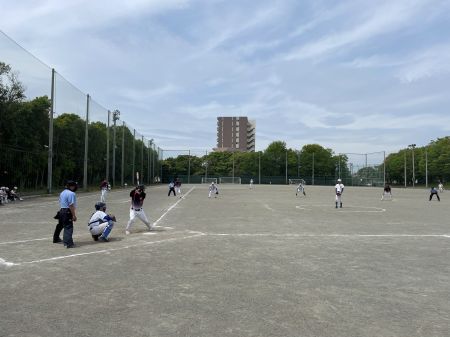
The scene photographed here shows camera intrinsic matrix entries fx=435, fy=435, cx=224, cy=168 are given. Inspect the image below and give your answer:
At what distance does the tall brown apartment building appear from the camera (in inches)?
7111

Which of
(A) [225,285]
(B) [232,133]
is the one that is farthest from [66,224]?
(B) [232,133]

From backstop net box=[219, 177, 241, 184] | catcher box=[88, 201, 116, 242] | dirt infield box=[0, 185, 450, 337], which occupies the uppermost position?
backstop net box=[219, 177, 241, 184]

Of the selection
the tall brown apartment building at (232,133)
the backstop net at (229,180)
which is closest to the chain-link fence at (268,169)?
the backstop net at (229,180)

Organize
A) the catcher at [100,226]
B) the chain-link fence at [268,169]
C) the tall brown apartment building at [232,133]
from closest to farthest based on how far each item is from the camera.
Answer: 1. the catcher at [100,226]
2. the chain-link fence at [268,169]
3. the tall brown apartment building at [232,133]

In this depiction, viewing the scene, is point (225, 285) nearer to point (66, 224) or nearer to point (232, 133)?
point (66, 224)

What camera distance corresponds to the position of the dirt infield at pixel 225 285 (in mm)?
4613

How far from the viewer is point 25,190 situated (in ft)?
115

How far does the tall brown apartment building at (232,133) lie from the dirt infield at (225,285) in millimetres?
169938

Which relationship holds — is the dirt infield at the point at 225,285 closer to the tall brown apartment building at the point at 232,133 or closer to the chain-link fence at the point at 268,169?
the chain-link fence at the point at 268,169

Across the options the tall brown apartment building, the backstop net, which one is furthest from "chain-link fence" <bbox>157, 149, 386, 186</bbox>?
the tall brown apartment building

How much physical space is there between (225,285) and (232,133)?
176483 mm

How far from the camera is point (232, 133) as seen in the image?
7165 inches

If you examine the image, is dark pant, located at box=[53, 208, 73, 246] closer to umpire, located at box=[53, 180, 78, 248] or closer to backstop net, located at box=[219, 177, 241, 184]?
umpire, located at box=[53, 180, 78, 248]

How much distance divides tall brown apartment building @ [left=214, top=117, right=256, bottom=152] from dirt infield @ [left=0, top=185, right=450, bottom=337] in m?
170
